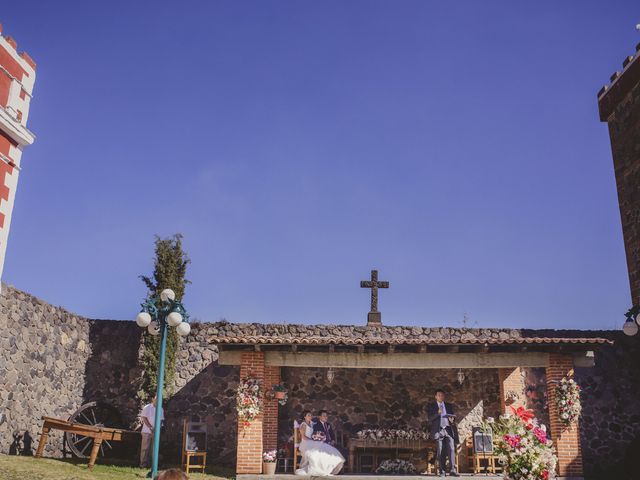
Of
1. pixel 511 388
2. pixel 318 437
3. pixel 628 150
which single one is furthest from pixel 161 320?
pixel 628 150

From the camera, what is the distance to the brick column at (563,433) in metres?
13.3

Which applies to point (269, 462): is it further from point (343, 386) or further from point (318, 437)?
point (343, 386)

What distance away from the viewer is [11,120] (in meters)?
11.8

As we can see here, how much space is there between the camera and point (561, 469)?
13.2 m

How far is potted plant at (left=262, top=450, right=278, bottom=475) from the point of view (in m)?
13.5

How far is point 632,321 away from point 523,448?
23.1 ft

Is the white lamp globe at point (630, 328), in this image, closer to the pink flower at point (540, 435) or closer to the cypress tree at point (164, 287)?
the pink flower at point (540, 435)

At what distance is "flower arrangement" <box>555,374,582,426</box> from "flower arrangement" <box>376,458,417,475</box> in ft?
10.7

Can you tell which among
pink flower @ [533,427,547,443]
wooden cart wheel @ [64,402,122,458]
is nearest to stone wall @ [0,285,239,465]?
wooden cart wheel @ [64,402,122,458]

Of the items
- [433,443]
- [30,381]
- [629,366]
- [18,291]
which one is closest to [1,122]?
[18,291]

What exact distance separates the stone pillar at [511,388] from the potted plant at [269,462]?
561 cm

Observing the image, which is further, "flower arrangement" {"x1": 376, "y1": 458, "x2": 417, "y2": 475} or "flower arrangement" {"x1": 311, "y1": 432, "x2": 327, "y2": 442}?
"flower arrangement" {"x1": 376, "y1": 458, "x2": 417, "y2": 475}

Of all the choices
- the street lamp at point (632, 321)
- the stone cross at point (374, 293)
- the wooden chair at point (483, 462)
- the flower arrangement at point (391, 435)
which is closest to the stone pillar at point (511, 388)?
the wooden chair at point (483, 462)

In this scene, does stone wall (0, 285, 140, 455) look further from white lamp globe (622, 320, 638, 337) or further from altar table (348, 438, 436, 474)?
white lamp globe (622, 320, 638, 337)
